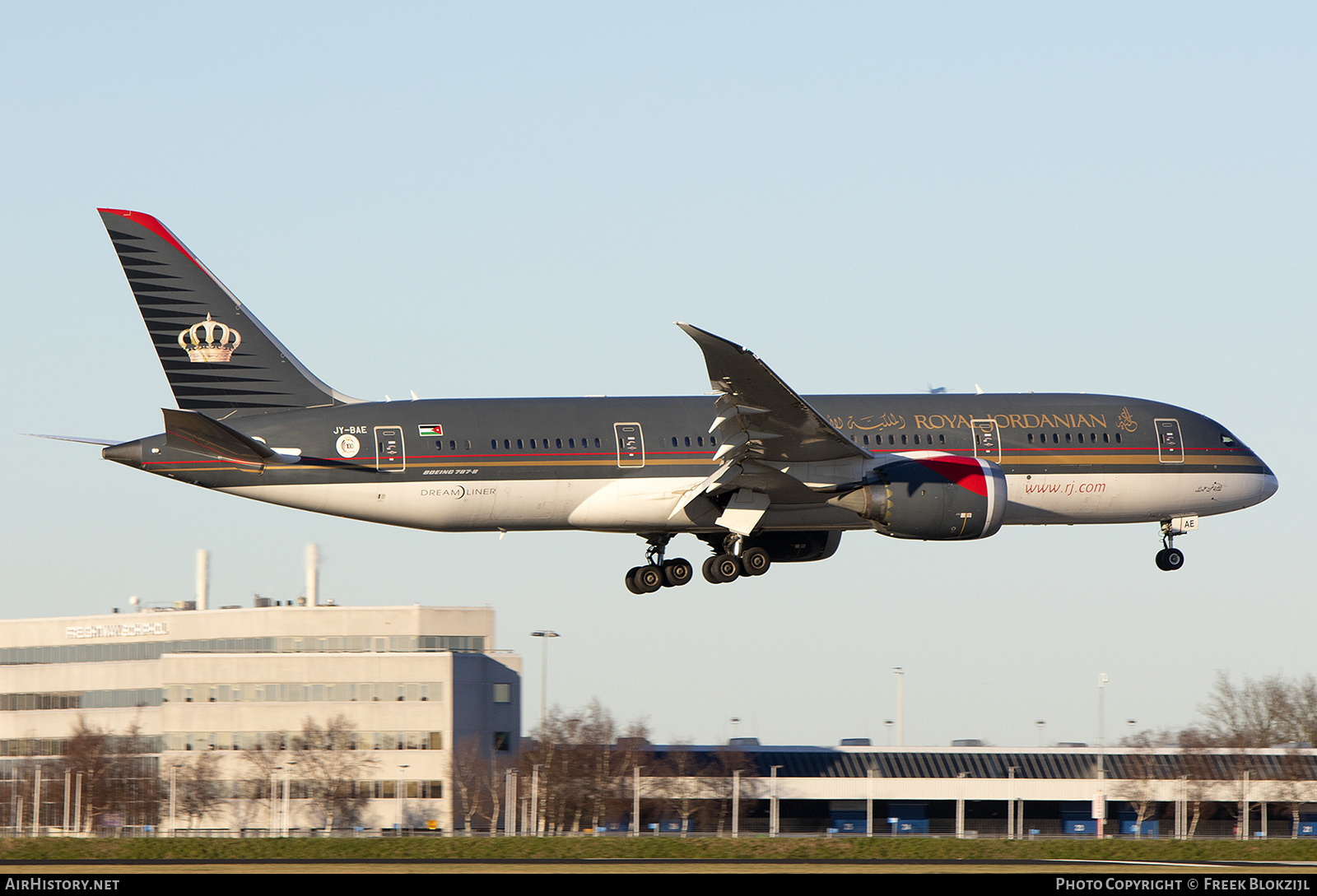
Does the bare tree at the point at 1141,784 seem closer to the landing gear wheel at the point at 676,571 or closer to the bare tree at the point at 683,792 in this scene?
the bare tree at the point at 683,792

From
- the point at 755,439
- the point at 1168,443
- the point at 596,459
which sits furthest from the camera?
the point at 1168,443

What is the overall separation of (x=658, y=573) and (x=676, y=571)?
526 mm

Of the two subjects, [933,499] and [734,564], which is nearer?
[933,499]

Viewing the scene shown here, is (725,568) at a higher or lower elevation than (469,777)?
higher

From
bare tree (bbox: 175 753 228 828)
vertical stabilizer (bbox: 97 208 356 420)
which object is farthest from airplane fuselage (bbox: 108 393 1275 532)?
bare tree (bbox: 175 753 228 828)

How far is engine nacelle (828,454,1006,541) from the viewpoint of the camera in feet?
146

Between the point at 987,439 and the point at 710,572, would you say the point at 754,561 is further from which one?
the point at 987,439

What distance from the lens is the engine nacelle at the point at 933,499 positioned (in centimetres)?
4462

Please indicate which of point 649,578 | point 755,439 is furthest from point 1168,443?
point 649,578

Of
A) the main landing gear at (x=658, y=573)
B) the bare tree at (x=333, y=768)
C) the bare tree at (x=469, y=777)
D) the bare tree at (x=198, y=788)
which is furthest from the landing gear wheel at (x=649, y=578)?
the bare tree at (x=198, y=788)

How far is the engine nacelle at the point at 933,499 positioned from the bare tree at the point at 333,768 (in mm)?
46193

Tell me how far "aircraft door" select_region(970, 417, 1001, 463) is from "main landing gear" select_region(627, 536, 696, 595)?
8.91 m

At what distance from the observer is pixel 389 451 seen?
4503 centimetres
